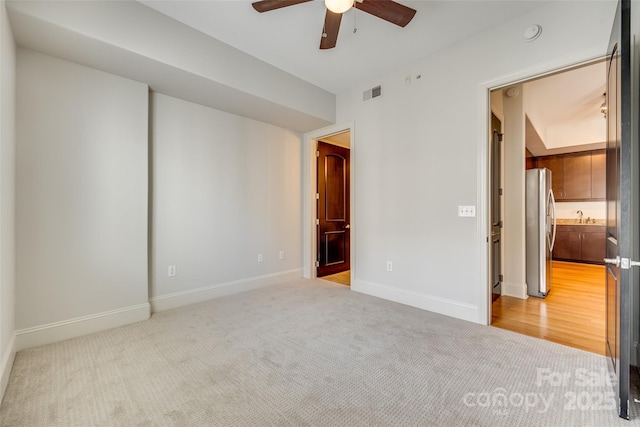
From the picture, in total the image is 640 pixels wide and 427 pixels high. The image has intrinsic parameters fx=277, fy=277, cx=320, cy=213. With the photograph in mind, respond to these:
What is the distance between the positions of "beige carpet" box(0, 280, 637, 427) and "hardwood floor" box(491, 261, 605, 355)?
238mm

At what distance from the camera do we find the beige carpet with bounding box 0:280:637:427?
153 centimetres

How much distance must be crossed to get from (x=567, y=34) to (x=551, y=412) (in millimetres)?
2804

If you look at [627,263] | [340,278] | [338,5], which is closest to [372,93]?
[338,5]

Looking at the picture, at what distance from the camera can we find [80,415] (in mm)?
1542

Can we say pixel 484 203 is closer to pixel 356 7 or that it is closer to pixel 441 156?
pixel 441 156

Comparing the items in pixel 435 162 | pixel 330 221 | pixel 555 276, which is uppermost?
pixel 435 162

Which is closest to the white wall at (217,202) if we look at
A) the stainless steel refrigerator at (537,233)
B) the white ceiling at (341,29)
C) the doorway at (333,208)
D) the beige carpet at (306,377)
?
the doorway at (333,208)

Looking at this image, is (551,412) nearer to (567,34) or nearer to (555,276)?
(567,34)

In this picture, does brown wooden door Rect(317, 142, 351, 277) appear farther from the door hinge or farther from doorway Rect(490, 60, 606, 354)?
the door hinge

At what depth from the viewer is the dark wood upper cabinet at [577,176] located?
6207 mm

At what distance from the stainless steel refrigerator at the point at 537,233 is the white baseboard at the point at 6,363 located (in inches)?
207

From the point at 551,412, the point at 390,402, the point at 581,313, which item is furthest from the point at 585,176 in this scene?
the point at 390,402

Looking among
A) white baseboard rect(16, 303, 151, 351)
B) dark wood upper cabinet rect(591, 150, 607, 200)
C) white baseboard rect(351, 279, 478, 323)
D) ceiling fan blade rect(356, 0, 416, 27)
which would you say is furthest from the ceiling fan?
dark wood upper cabinet rect(591, 150, 607, 200)

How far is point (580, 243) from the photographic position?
6094 mm
